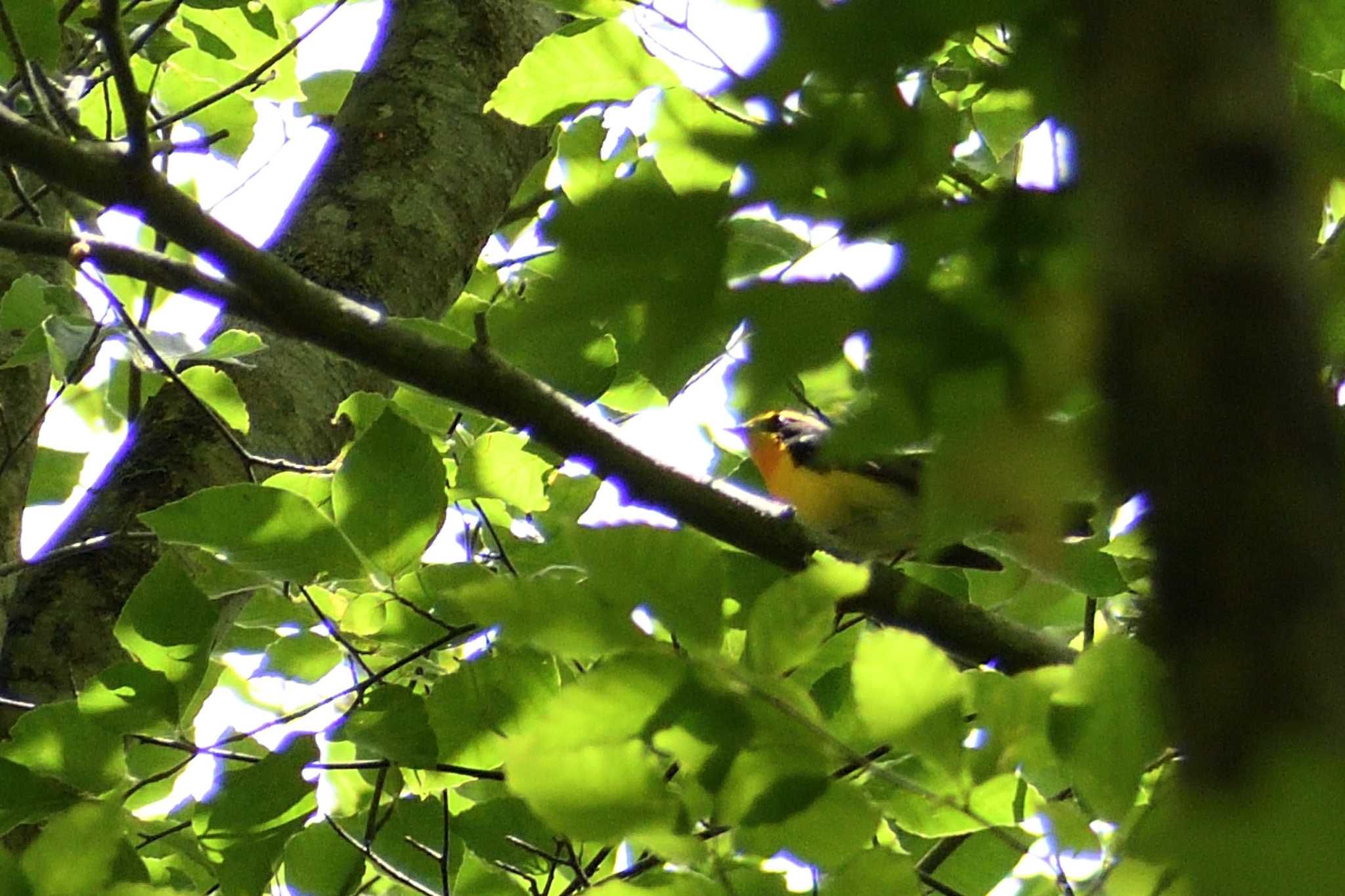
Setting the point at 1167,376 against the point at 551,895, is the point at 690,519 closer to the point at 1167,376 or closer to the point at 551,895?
the point at 551,895

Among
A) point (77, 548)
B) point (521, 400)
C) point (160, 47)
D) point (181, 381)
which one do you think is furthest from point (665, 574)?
point (160, 47)

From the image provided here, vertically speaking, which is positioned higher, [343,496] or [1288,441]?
[1288,441]

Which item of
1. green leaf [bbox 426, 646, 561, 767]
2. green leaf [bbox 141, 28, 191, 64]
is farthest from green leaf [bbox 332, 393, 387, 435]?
green leaf [bbox 141, 28, 191, 64]

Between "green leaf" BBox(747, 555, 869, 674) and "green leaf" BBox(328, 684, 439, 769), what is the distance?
2.22ft

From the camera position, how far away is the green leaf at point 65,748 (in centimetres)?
168

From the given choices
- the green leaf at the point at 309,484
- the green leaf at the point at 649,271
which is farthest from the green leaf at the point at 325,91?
the green leaf at the point at 649,271

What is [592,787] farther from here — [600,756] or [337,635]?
[337,635]

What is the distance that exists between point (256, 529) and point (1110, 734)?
1070mm

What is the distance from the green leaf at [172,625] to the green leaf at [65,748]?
103mm

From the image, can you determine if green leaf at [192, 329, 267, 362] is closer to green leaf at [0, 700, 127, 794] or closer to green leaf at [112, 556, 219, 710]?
green leaf at [112, 556, 219, 710]

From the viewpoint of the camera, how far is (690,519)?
71.2 inches

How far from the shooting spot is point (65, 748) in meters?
1.69

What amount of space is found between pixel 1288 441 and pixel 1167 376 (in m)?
0.04

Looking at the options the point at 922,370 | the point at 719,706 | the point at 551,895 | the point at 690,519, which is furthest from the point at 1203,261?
the point at 551,895
